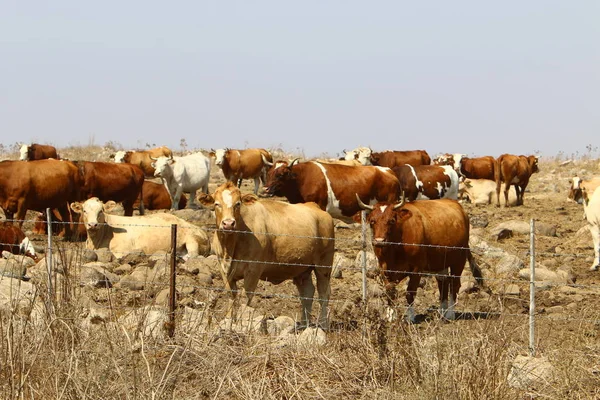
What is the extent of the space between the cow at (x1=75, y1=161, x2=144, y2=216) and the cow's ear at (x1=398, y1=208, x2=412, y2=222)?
461 inches

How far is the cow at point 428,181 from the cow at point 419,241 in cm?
1190

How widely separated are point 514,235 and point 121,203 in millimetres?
9903

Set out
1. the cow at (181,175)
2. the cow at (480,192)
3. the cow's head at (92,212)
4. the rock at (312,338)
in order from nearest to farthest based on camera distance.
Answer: the rock at (312,338) < the cow's head at (92,212) < the cow at (181,175) < the cow at (480,192)

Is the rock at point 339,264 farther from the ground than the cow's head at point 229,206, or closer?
closer

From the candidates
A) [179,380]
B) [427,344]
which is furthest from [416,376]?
[179,380]

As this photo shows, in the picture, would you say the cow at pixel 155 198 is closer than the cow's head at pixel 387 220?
No

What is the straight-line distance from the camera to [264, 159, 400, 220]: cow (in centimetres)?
Result: 1978

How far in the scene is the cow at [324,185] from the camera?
64.9 feet

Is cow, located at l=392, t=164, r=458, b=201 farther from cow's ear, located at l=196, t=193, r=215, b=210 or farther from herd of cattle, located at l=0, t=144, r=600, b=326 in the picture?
cow's ear, located at l=196, t=193, r=215, b=210

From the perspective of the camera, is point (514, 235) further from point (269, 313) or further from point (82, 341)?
point (82, 341)

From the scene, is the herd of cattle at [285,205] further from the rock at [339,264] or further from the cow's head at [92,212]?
the rock at [339,264]

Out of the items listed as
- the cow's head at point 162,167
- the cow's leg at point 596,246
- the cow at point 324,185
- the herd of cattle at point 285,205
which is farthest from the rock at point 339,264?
the cow's head at point 162,167

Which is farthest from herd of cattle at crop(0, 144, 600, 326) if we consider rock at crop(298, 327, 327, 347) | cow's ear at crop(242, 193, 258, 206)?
rock at crop(298, 327, 327, 347)

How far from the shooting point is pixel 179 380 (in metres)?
6.71
